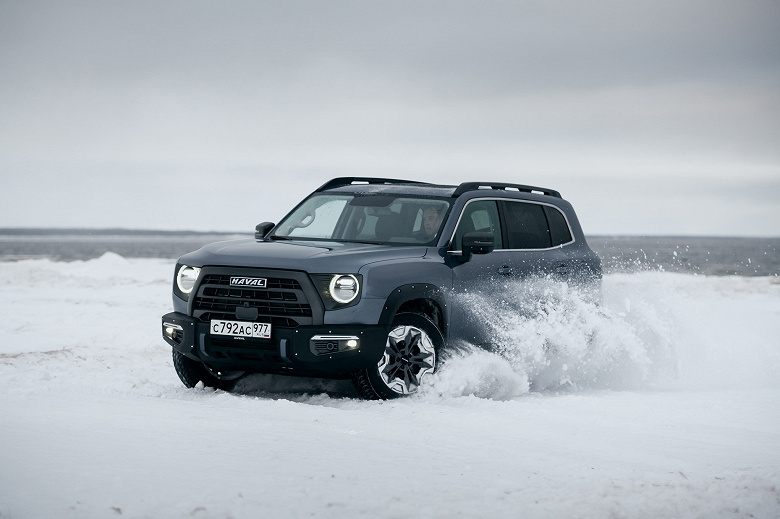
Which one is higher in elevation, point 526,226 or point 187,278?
A: point 526,226

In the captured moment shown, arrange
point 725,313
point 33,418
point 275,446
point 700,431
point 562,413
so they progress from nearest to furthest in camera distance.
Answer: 1. point 275,446
2. point 33,418
3. point 700,431
4. point 562,413
5. point 725,313

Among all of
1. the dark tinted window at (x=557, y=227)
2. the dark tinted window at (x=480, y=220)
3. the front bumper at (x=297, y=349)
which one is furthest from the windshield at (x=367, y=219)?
the dark tinted window at (x=557, y=227)

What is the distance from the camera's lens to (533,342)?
887 centimetres

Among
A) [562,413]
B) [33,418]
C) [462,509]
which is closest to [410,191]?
[562,413]

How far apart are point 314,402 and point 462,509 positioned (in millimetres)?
3287

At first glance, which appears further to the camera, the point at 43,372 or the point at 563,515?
the point at 43,372

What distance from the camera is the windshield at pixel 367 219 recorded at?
332 inches

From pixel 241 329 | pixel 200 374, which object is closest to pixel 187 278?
pixel 241 329

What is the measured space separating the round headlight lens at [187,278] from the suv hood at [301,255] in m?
0.05

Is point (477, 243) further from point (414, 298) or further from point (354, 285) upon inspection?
point (354, 285)

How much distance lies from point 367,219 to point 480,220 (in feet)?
3.43

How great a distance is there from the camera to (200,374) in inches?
325

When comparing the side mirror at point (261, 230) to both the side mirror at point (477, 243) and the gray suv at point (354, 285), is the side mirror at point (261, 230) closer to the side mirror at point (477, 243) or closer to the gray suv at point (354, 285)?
the gray suv at point (354, 285)

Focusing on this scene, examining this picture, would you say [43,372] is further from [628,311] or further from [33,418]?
[628,311]
